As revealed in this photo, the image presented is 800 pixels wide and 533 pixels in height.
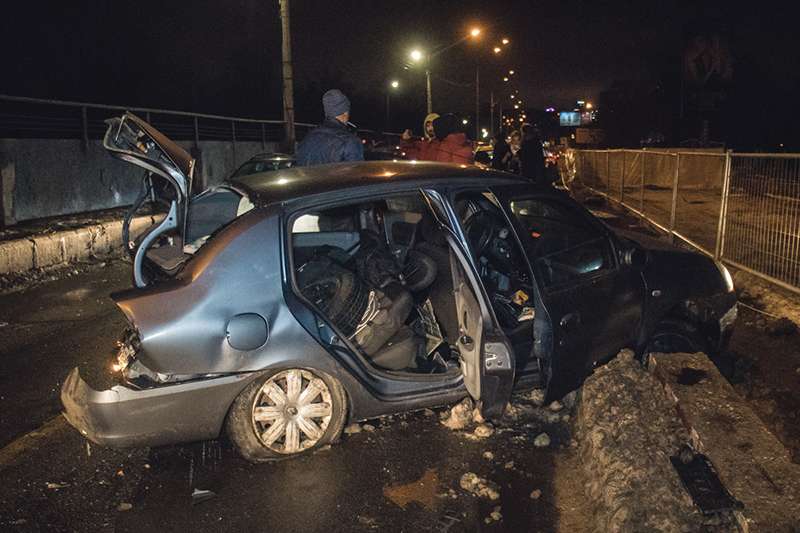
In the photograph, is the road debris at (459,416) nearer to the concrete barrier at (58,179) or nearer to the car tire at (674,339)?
the car tire at (674,339)

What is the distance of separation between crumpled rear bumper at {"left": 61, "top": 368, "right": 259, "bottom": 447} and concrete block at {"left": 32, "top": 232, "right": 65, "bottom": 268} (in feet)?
19.6

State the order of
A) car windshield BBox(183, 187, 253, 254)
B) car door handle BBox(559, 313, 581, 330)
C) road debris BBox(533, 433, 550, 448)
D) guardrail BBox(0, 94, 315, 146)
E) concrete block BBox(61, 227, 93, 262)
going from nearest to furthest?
car door handle BBox(559, 313, 581, 330) → road debris BBox(533, 433, 550, 448) → car windshield BBox(183, 187, 253, 254) → concrete block BBox(61, 227, 93, 262) → guardrail BBox(0, 94, 315, 146)

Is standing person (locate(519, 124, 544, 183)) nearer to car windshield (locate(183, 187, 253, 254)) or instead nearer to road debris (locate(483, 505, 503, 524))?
car windshield (locate(183, 187, 253, 254))

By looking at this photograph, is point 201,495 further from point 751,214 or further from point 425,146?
point 751,214

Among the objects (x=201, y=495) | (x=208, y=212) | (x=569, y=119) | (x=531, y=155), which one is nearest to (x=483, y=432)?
(x=201, y=495)

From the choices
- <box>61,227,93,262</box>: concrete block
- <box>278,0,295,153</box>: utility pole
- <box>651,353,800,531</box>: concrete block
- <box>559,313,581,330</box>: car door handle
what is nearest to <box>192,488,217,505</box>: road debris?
Answer: <box>559,313,581,330</box>: car door handle

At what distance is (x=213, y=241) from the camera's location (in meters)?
3.56

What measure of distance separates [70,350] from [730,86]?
3102 centimetres

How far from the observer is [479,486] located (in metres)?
3.51

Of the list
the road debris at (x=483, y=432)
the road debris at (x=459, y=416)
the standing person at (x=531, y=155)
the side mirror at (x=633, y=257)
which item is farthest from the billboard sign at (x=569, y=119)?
the road debris at (x=483, y=432)

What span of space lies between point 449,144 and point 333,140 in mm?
2695

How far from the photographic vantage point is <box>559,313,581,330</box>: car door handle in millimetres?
3875

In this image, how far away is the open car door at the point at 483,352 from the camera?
11.7 ft

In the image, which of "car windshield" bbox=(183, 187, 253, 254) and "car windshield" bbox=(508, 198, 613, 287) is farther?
"car windshield" bbox=(183, 187, 253, 254)
